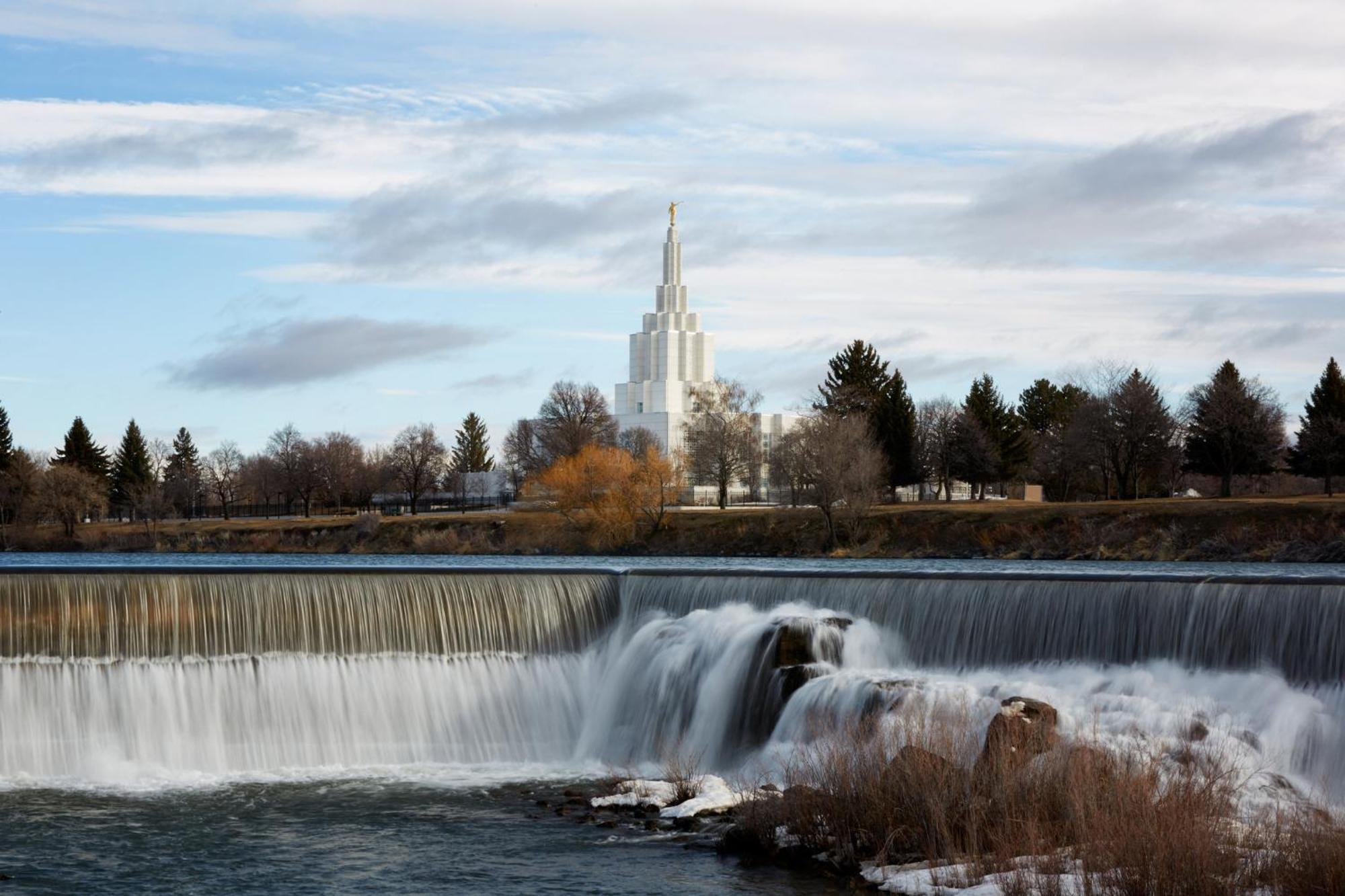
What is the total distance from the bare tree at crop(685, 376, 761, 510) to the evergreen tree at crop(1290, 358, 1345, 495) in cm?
3316

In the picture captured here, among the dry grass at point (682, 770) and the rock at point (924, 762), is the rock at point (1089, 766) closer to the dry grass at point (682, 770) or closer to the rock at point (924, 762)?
the rock at point (924, 762)

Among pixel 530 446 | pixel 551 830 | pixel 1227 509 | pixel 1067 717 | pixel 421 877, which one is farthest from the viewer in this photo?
pixel 530 446

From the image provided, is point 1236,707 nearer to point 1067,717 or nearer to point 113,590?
point 1067,717

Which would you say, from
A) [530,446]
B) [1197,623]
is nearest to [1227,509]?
[1197,623]

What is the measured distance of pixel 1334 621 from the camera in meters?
20.8

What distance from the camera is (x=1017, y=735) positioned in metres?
16.9

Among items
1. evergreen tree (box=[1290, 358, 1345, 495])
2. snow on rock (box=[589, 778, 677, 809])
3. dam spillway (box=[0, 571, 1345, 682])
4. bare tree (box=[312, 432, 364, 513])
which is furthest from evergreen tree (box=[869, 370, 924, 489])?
snow on rock (box=[589, 778, 677, 809])

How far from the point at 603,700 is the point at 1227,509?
132 feet

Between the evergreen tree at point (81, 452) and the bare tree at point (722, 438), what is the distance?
43439 mm

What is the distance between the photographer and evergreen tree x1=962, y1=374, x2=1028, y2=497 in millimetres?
94812

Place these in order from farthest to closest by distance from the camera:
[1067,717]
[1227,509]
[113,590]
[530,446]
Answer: [530,446] < [1227,509] < [113,590] < [1067,717]

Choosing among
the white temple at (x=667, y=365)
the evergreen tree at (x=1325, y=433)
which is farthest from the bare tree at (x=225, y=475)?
the evergreen tree at (x=1325, y=433)

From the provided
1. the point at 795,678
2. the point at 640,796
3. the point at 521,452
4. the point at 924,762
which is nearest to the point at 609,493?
the point at 521,452

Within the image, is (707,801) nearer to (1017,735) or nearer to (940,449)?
(1017,735)
